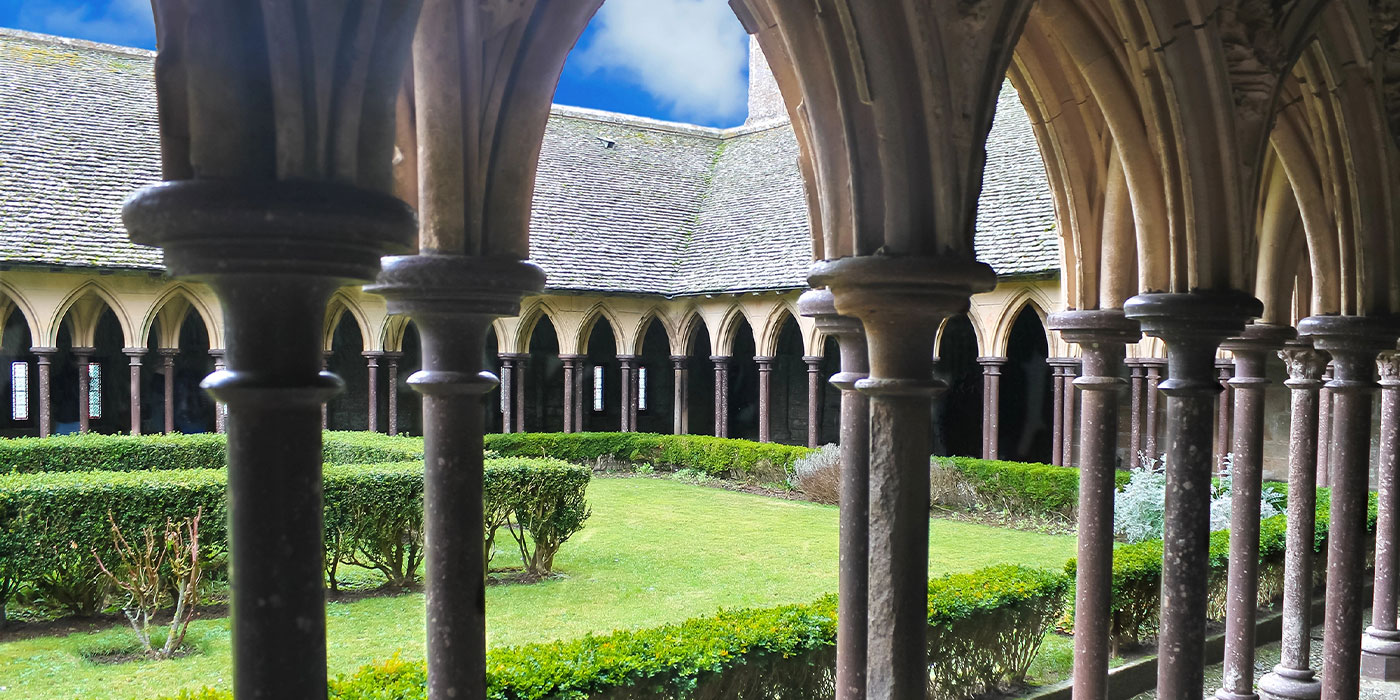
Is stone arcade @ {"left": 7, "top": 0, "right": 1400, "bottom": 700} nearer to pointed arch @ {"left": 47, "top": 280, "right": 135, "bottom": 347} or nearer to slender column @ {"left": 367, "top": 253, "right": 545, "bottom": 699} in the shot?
slender column @ {"left": 367, "top": 253, "right": 545, "bottom": 699}

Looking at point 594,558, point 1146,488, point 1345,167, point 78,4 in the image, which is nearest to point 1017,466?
point 1146,488

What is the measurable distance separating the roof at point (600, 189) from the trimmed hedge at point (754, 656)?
28.4ft

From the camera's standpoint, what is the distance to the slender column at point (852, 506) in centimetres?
334

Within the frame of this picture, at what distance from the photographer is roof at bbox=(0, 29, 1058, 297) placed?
46.7 feet

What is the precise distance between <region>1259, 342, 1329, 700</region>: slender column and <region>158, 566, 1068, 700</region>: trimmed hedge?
1.17 m

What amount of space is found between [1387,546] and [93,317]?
16.1 metres

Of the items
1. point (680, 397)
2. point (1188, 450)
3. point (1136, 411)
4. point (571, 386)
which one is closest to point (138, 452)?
point (571, 386)

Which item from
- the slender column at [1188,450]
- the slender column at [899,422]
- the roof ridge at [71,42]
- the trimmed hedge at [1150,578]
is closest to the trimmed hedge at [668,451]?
the trimmed hedge at [1150,578]

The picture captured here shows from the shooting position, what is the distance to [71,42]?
16.9 m

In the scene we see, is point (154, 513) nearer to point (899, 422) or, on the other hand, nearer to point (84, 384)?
point (899, 422)

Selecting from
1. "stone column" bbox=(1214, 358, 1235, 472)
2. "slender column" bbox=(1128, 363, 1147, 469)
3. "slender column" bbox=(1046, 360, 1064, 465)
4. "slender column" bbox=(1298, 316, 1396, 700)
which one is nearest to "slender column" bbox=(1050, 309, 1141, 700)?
"slender column" bbox=(1298, 316, 1396, 700)

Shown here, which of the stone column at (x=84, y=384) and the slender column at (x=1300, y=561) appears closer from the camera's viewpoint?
the slender column at (x=1300, y=561)

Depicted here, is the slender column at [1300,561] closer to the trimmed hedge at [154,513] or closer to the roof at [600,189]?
the trimmed hedge at [154,513]

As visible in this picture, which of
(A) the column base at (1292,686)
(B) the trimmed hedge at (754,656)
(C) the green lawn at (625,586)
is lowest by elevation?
(C) the green lawn at (625,586)
